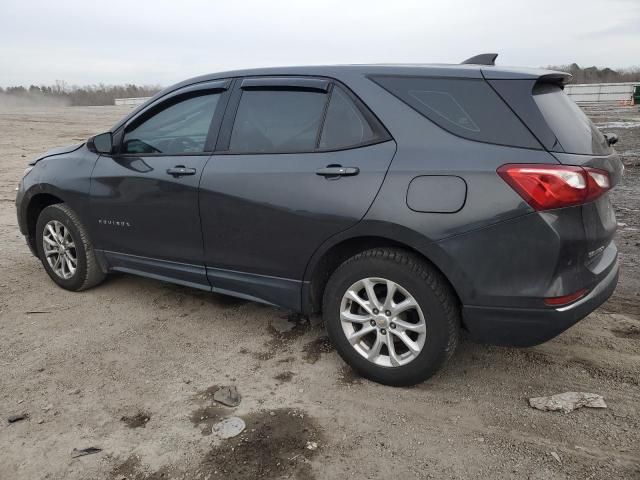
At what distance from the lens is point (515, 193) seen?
8.13ft

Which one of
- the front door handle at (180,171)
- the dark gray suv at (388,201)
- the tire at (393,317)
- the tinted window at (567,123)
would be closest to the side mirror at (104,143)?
the dark gray suv at (388,201)

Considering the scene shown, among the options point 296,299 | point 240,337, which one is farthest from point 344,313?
point 240,337

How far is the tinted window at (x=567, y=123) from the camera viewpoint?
2600 mm

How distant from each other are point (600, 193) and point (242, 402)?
218 centimetres

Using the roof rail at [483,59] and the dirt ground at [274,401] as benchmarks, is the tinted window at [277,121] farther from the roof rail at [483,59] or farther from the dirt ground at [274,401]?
the dirt ground at [274,401]

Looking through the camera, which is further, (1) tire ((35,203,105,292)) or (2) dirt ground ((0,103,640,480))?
(1) tire ((35,203,105,292))

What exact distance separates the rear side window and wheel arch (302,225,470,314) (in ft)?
1.97

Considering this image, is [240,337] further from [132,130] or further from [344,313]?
[132,130]

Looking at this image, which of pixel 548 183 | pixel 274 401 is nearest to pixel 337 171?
pixel 548 183

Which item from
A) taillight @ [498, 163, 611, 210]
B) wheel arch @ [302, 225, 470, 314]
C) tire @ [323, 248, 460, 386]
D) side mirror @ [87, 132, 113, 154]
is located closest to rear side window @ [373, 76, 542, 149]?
taillight @ [498, 163, 611, 210]

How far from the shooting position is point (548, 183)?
2.44 m

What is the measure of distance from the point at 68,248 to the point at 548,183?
3789 millimetres

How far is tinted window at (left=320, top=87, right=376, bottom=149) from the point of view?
2.94 meters

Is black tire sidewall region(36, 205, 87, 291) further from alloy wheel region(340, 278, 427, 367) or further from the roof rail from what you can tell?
the roof rail
